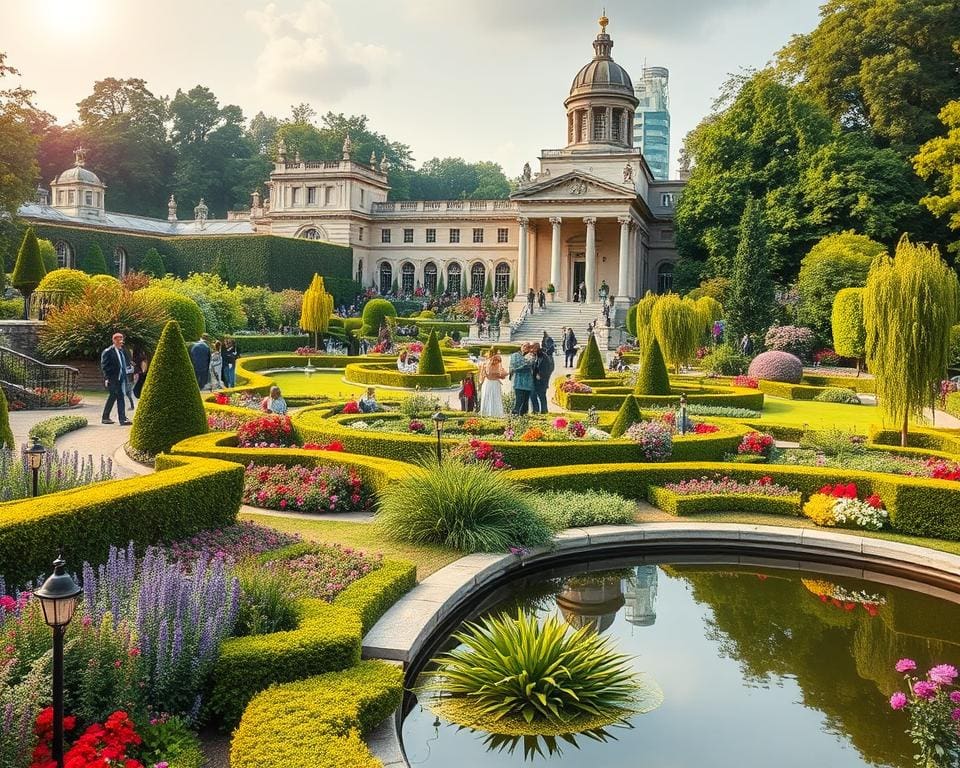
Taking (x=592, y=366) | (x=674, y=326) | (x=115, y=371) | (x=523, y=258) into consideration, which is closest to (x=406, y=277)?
(x=523, y=258)

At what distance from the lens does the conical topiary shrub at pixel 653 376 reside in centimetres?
1939

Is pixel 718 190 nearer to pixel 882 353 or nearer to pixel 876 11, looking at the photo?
pixel 876 11

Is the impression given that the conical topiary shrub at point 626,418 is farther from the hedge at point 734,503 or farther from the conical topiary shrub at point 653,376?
the conical topiary shrub at point 653,376

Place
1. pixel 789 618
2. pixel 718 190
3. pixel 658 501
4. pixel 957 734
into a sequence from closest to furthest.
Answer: pixel 957 734, pixel 789 618, pixel 658 501, pixel 718 190

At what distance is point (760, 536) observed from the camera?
33.7 feet

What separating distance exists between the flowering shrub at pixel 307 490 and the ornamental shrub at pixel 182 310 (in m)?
14.8

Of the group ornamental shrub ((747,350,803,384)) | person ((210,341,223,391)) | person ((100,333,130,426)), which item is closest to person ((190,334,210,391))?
person ((210,341,223,391))

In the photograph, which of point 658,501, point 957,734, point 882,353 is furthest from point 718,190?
point 957,734

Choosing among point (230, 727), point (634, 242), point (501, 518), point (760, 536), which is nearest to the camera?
point (230, 727)

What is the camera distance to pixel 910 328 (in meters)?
14.1

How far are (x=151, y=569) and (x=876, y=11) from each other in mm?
44026

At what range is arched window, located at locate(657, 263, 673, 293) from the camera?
5953 centimetres

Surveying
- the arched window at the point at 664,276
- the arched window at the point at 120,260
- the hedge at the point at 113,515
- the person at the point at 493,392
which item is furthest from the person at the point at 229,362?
the arched window at the point at 664,276

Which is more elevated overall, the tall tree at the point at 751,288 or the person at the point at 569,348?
the tall tree at the point at 751,288
